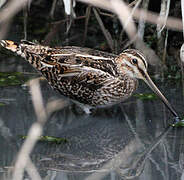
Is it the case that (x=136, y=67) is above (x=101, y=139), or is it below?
above

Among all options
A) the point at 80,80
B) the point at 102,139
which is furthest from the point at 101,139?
the point at 80,80

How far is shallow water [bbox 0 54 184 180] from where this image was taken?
3721 mm

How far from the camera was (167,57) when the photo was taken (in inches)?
238

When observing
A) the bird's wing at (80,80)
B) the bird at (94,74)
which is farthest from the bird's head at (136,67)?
the bird's wing at (80,80)

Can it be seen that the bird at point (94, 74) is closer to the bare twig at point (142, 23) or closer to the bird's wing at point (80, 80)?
the bird's wing at point (80, 80)

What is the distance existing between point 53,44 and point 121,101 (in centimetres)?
190

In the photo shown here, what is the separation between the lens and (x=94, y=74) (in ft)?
15.6

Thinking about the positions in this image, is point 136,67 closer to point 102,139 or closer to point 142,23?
point 102,139

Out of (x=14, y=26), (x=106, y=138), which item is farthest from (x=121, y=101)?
(x=14, y=26)

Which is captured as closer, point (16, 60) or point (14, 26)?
point (16, 60)

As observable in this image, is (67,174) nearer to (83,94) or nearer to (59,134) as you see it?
(59,134)

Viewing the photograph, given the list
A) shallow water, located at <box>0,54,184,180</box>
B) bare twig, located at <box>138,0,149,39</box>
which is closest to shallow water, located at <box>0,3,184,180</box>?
shallow water, located at <box>0,54,184,180</box>

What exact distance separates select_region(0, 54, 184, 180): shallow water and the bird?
204 mm

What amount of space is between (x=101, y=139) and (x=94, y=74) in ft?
2.47
